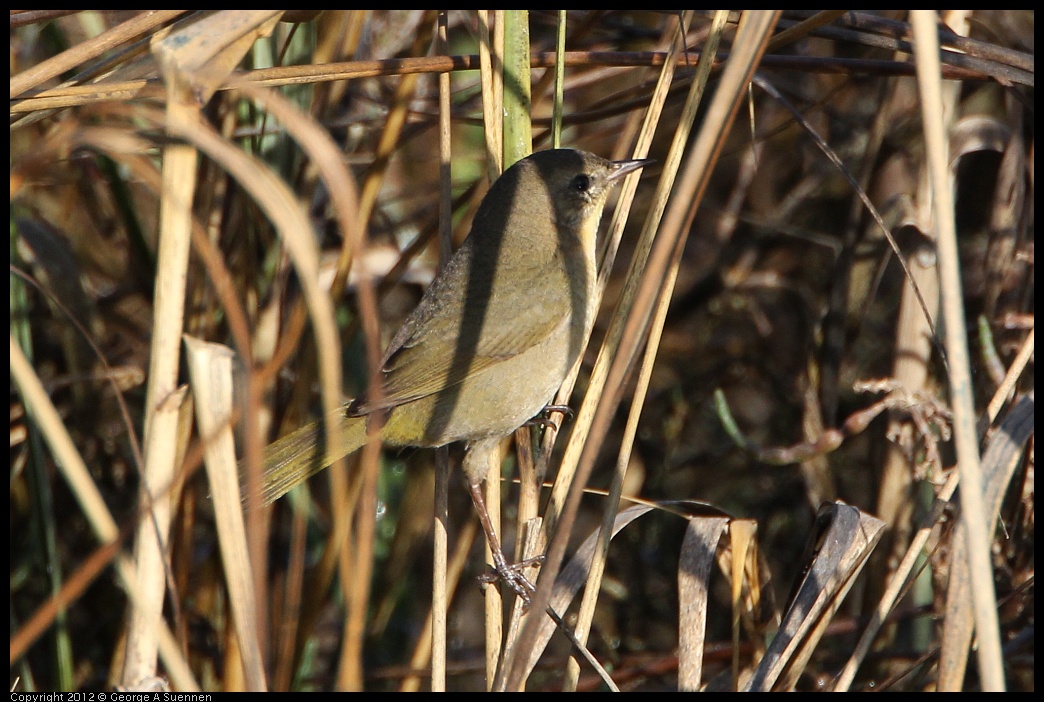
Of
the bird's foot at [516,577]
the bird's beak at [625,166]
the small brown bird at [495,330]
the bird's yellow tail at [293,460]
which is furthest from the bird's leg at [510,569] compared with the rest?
the bird's beak at [625,166]

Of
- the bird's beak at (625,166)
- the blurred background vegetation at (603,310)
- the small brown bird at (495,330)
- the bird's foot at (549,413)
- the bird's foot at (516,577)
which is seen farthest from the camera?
the bird's foot at (549,413)

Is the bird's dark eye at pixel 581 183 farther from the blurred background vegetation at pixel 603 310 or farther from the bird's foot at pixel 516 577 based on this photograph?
the bird's foot at pixel 516 577

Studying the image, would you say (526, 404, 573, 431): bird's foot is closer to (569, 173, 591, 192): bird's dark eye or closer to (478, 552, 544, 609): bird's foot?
(478, 552, 544, 609): bird's foot

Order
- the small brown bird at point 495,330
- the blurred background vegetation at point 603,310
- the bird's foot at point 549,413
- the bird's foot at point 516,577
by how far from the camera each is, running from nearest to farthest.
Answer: the bird's foot at point 516,577
the blurred background vegetation at point 603,310
the small brown bird at point 495,330
the bird's foot at point 549,413

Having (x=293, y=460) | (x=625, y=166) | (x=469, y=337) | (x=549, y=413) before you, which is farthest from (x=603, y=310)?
(x=293, y=460)

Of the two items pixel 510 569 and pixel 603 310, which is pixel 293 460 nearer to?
pixel 510 569

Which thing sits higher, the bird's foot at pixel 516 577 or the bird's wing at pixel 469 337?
the bird's wing at pixel 469 337

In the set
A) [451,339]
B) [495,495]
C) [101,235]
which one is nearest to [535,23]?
[451,339]
